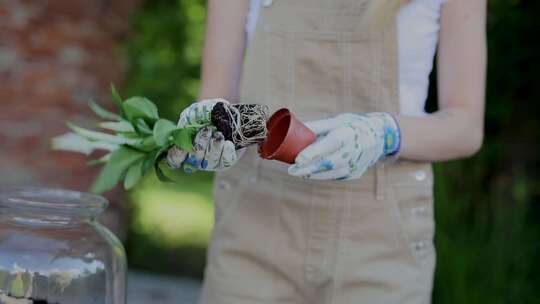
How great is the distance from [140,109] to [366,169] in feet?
1.41

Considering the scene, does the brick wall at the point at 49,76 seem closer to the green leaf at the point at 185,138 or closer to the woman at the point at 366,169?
the woman at the point at 366,169

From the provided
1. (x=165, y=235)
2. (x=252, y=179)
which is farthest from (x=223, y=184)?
(x=165, y=235)

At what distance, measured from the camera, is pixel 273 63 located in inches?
71.4

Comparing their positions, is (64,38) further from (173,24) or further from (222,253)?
(222,253)

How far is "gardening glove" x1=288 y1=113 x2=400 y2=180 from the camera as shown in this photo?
1.53 metres

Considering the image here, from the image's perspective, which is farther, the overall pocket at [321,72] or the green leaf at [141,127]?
the overall pocket at [321,72]

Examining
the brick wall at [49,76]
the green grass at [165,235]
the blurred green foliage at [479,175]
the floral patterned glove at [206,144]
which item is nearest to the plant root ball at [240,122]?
the floral patterned glove at [206,144]

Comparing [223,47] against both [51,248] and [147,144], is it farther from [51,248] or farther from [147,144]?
[51,248]

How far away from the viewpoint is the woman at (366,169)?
1745 mm

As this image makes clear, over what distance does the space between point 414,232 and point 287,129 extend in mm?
411

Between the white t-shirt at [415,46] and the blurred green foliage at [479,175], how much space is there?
2.21 metres

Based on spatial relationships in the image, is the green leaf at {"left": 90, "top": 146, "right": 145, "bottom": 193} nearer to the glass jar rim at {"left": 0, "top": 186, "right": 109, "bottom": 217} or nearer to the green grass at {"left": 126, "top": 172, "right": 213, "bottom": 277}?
the glass jar rim at {"left": 0, "top": 186, "right": 109, "bottom": 217}

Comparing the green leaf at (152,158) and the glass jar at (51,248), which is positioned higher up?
the green leaf at (152,158)

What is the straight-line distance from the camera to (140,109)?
1.66 metres
